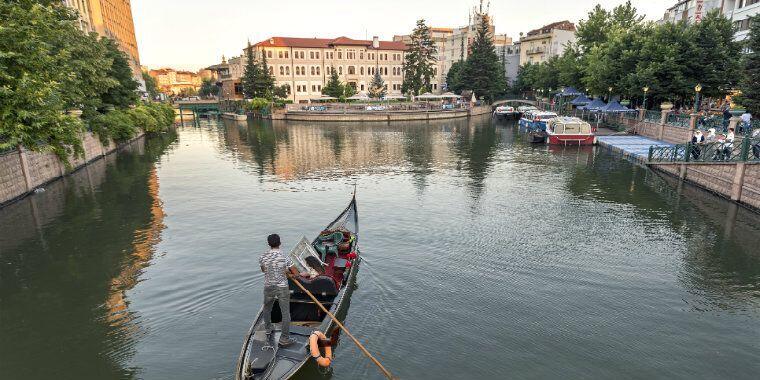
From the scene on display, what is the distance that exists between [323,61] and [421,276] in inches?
3773

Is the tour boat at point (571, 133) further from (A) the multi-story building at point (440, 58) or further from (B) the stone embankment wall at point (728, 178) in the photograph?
(A) the multi-story building at point (440, 58)

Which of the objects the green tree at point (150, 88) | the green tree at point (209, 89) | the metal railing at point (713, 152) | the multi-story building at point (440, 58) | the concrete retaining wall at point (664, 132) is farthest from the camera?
the green tree at point (209, 89)

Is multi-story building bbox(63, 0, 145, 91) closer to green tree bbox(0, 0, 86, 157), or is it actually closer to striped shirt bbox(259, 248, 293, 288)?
green tree bbox(0, 0, 86, 157)

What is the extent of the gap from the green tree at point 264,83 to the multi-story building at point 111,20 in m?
21.9

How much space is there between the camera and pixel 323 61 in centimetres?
10175

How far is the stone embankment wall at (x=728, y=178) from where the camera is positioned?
62.8ft

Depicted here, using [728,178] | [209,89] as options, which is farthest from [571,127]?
[209,89]

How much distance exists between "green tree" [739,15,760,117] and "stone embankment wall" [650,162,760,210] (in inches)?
Result: 322

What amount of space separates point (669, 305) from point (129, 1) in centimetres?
11862

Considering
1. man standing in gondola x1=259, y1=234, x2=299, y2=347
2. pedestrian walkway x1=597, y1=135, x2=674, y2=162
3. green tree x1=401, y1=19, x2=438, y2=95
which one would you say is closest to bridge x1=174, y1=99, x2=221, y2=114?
green tree x1=401, y1=19, x2=438, y2=95

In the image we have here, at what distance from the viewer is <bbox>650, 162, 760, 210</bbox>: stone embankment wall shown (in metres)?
19.1

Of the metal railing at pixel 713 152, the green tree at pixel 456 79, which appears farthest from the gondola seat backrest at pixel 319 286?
→ the green tree at pixel 456 79

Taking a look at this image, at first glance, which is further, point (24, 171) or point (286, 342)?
point (24, 171)

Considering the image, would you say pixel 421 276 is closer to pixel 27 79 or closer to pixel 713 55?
pixel 27 79
